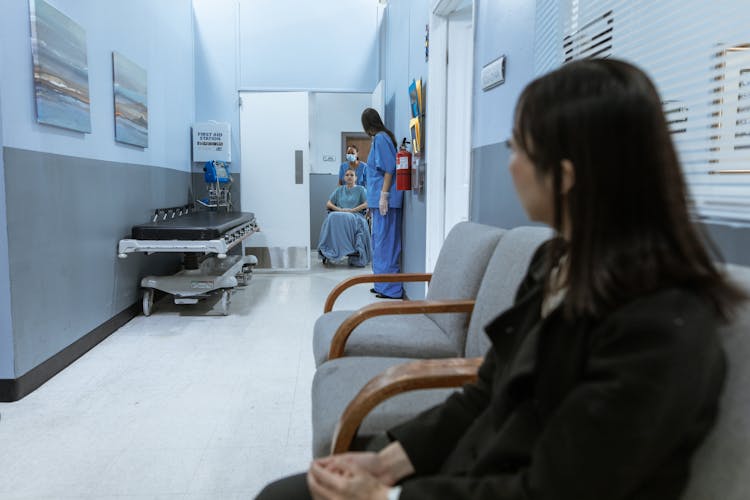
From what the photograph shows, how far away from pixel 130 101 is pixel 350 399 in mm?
3296

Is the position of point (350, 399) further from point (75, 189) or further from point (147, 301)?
point (147, 301)

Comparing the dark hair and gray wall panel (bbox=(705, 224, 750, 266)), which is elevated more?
the dark hair

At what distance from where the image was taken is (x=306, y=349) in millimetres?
3162

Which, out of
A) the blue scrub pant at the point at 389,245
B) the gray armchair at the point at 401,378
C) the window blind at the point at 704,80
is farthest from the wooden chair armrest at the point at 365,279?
the blue scrub pant at the point at 389,245

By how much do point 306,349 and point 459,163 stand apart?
1656 mm

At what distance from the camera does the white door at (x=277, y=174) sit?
5754mm

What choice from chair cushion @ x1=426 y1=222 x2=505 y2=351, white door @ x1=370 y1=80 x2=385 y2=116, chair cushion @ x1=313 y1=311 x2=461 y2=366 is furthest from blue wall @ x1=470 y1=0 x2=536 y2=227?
white door @ x1=370 y1=80 x2=385 y2=116

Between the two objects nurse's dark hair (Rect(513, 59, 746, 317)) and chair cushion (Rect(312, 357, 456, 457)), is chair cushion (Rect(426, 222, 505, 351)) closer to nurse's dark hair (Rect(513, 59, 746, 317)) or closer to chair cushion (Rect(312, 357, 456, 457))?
chair cushion (Rect(312, 357, 456, 457))

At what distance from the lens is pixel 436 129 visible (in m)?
3.52

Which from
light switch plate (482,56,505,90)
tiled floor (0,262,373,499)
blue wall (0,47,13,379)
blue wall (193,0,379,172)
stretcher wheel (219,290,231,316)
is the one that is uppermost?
blue wall (193,0,379,172)

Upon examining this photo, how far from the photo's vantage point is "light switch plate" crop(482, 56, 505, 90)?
2.15m

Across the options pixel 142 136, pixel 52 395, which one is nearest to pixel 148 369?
pixel 52 395

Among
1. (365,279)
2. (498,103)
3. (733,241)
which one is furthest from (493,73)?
(733,241)

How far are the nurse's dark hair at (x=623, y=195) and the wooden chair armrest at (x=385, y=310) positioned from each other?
3.46 ft
